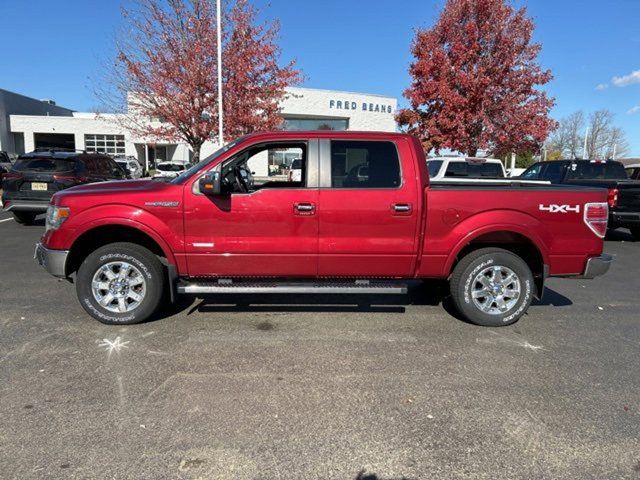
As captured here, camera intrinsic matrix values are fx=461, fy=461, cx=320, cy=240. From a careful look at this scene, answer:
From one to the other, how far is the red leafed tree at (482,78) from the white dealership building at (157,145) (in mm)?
26285

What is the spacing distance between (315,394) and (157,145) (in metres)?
44.2

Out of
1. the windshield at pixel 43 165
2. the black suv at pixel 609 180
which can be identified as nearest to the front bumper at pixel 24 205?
the windshield at pixel 43 165

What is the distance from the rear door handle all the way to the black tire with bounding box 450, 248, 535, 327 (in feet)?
2.79

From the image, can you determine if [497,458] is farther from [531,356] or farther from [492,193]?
[492,193]

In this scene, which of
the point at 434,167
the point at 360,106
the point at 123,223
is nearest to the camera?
the point at 123,223

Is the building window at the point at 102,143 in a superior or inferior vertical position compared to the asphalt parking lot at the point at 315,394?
superior

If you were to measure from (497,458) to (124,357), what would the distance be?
3.02m

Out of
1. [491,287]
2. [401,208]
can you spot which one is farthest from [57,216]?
[491,287]

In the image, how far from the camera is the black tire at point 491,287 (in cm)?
481

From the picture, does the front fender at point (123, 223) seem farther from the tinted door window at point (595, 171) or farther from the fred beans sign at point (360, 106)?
the fred beans sign at point (360, 106)

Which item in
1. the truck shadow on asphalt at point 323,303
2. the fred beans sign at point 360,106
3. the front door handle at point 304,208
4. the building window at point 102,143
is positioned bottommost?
the truck shadow on asphalt at point 323,303

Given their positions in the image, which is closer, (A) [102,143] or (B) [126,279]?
(B) [126,279]

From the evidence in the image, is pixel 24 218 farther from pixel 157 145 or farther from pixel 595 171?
pixel 157 145

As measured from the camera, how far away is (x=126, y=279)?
471cm
